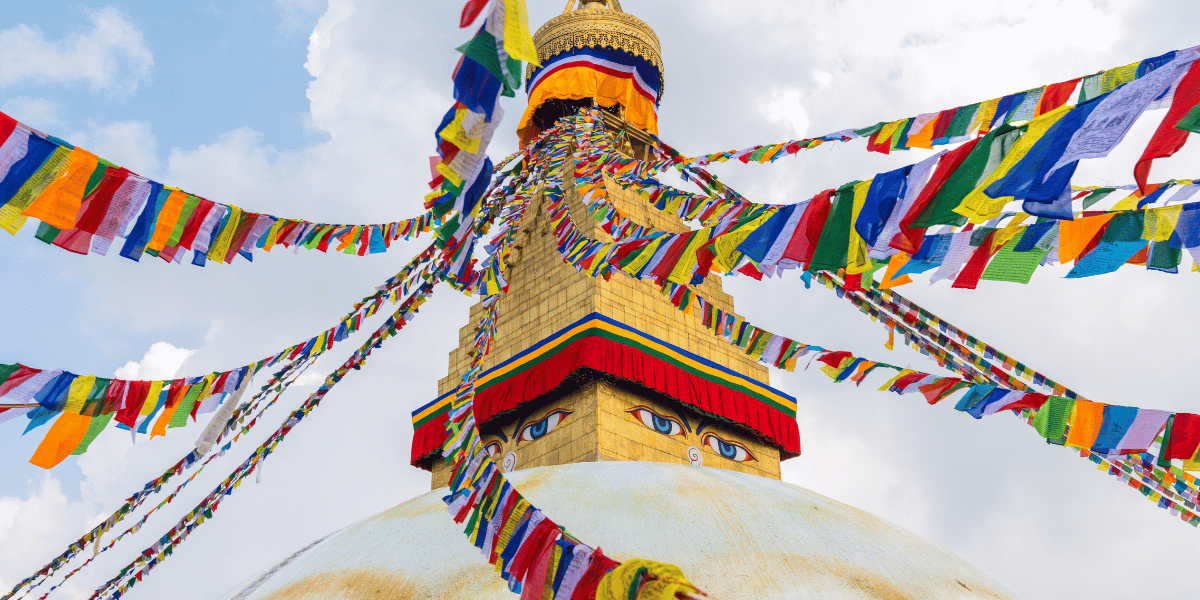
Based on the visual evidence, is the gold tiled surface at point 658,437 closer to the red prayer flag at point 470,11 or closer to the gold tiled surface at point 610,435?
the gold tiled surface at point 610,435

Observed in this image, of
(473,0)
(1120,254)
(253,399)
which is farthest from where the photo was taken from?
(253,399)

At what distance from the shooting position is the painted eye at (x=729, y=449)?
8109mm

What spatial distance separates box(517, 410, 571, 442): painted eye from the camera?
25.5 feet

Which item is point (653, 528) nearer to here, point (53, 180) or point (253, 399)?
point (253, 399)

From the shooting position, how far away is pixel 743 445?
8.40 m

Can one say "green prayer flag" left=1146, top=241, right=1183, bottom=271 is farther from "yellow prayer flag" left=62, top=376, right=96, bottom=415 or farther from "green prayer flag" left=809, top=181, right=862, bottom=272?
"yellow prayer flag" left=62, top=376, right=96, bottom=415

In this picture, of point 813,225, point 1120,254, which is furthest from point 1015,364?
point 813,225

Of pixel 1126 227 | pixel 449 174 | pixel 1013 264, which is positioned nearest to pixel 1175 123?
pixel 1126 227

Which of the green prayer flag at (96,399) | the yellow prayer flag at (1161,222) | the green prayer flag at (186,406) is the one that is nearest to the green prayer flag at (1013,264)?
the yellow prayer flag at (1161,222)

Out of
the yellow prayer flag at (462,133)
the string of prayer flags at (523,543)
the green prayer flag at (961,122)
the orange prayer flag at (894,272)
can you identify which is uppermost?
the green prayer flag at (961,122)

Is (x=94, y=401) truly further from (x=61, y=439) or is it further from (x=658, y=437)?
(x=658, y=437)

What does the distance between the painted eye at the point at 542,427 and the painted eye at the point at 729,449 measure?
1.50 m

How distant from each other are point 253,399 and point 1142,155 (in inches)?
207

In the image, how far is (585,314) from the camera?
816 centimetres
